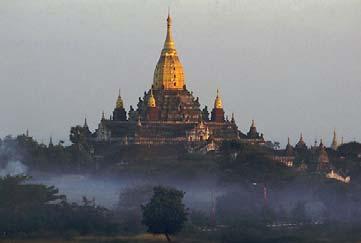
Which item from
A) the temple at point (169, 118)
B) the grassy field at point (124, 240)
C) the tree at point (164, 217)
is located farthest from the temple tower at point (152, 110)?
the grassy field at point (124, 240)

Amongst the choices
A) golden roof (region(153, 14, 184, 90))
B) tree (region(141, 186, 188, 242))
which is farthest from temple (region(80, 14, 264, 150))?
tree (region(141, 186, 188, 242))

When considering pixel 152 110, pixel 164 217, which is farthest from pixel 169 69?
pixel 164 217

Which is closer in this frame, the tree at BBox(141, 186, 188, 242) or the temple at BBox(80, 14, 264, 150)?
the tree at BBox(141, 186, 188, 242)

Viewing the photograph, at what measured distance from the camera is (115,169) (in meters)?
129

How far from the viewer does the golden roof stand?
148750mm

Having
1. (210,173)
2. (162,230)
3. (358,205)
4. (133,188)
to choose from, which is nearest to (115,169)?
(210,173)

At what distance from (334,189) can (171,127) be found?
38698mm

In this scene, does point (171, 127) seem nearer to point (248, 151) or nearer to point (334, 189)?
point (248, 151)

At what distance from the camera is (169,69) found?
149m

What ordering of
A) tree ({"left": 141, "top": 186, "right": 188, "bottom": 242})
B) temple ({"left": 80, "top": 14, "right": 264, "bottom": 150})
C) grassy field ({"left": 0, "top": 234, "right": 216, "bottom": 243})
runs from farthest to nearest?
temple ({"left": 80, "top": 14, "right": 264, "bottom": 150}), tree ({"left": 141, "top": 186, "right": 188, "bottom": 242}), grassy field ({"left": 0, "top": 234, "right": 216, "bottom": 243})

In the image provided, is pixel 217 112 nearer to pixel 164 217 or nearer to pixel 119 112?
pixel 119 112

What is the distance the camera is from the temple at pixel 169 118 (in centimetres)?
14550

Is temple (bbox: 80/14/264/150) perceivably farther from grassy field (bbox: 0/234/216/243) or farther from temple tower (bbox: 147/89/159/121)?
grassy field (bbox: 0/234/216/243)

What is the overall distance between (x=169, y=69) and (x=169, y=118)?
455cm
